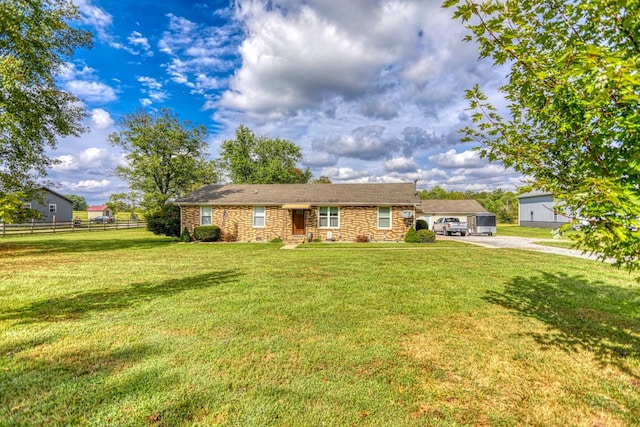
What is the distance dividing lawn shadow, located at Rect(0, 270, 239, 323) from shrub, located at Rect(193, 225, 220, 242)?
1162 cm

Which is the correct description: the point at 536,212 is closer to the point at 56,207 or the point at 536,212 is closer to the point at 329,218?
Answer: the point at 329,218

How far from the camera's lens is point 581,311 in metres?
5.90

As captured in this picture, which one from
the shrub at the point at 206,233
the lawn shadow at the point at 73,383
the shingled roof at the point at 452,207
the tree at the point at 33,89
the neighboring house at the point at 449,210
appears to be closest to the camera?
the lawn shadow at the point at 73,383

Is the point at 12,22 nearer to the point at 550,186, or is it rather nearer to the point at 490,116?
the point at 490,116

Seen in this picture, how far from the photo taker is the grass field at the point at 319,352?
289 cm

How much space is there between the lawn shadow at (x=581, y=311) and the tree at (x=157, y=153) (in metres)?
27.7

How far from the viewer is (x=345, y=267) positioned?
34.0 feet

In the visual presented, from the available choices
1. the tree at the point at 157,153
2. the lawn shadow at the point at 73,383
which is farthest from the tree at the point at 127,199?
the lawn shadow at the point at 73,383

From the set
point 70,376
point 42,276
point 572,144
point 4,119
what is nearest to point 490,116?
point 572,144

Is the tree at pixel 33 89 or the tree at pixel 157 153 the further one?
the tree at pixel 157 153

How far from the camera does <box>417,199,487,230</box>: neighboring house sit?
32.4 m

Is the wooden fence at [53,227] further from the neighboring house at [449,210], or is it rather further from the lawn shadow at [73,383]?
the neighboring house at [449,210]

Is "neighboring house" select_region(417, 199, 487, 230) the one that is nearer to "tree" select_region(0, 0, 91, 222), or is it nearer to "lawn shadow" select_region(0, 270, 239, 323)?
"lawn shadow" select_region(0, 270, 239, 323)

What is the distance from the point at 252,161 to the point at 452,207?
89.5 feet
